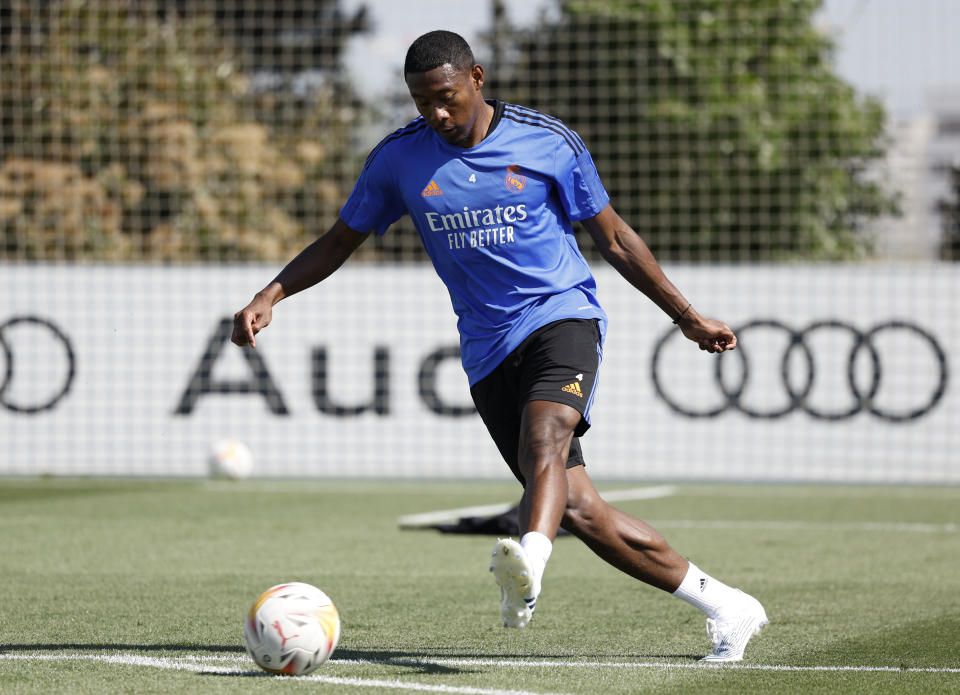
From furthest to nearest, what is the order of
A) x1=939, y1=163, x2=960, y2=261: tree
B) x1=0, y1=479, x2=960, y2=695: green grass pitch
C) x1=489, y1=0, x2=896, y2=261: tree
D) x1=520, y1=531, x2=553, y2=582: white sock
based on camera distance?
x1=939, y1=163, x2=960, y2=261: tree
x1=489, y1=0, x2=896, y2=261: tree
x1=0, y1=479, x2=960, y2=695: green grass pitch
x1=520, y1=531, x2=553, y2=582: white sock

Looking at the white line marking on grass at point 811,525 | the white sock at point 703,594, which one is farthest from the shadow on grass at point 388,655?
the white line marking on grass at point 811,525

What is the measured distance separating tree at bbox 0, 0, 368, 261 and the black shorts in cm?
1779

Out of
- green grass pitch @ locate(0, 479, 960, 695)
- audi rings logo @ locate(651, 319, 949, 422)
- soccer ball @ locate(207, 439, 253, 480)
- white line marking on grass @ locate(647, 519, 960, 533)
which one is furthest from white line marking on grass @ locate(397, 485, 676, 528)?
soccer ball @ locate(207, 439, 253, 480)

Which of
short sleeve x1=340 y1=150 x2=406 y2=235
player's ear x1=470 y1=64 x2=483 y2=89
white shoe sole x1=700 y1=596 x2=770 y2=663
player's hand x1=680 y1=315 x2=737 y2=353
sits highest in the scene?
player's ear x1=470 y1=64 x2=483 y2=89

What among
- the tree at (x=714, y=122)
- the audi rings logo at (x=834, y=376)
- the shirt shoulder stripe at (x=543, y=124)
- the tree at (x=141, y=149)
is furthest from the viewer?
the tree at (x=141, y=149)

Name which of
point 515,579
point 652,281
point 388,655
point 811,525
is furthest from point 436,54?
point 811,525

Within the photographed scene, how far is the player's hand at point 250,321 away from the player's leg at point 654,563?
3.92 ft

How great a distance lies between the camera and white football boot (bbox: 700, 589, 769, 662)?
5.13m

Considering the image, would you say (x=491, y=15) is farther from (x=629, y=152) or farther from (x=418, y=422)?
(x=418, y=422)

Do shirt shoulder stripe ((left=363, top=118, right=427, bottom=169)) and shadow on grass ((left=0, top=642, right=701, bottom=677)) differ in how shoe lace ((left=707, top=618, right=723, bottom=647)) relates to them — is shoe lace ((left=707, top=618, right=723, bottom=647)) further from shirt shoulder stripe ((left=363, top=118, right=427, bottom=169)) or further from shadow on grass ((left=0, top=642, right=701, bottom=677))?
shirt shoulder stripe ((left=363, top=118, right=427, bottom=169))

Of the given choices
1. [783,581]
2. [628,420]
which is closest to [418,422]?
[628,420]

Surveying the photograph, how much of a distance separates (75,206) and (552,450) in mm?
18629

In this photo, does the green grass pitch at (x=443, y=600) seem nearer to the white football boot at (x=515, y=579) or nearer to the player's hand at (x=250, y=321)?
the white football boot at (x=515, y=579)

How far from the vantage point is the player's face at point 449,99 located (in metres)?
4.98
